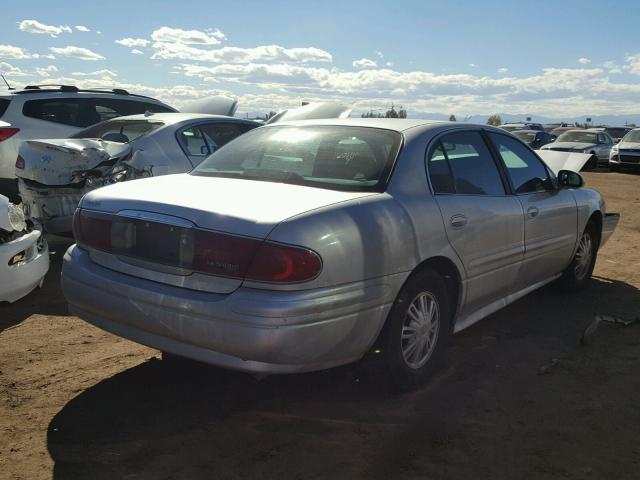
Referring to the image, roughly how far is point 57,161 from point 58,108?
324 cm

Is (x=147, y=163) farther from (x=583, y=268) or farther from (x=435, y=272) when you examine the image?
(x=583, y=268)

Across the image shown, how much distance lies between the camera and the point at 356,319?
309 cm

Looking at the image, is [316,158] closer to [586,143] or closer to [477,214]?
[477,214]

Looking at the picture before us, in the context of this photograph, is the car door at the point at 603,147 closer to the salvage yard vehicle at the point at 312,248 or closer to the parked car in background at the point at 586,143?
the parked car in background at the point at 586,143

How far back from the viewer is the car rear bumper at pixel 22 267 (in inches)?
173

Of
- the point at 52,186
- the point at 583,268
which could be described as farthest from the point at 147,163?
the point at 583,268

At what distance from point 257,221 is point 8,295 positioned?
2.45 metres

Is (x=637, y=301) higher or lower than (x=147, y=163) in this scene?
lower

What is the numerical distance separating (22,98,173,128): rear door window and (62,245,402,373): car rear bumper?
20.5 ft

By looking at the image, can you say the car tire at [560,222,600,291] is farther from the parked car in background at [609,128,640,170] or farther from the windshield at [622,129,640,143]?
the windshield at [622,129,640,143]

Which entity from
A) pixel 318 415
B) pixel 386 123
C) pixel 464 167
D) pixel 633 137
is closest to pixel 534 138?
pixel 633 137

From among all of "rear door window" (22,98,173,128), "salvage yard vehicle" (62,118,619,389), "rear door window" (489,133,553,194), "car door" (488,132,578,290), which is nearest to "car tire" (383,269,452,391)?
"salvage yard vehicle" (62,118,619,389)

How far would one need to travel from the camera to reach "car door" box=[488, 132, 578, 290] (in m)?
4.61

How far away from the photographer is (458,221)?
12.4 feet
